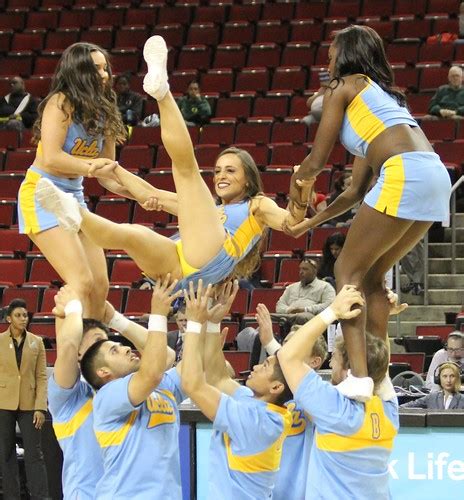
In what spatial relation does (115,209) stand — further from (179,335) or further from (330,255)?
(179,335)

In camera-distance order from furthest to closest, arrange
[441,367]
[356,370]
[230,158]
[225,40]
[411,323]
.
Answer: [225,40] < [411,323] < [441,367] < [230,158] < [356,370]

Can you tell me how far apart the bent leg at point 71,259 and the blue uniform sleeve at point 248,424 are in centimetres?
97

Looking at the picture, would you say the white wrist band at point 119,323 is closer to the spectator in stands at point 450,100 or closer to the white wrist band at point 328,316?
Result: the white wrist band at point 328,316

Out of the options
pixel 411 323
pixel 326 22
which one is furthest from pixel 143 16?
pixel 411 323

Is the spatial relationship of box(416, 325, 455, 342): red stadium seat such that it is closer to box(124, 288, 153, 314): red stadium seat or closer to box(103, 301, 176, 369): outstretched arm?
box(124, 288, 153, 314): red stadium seat

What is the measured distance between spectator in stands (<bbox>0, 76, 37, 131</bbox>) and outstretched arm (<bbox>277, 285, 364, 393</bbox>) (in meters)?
10.4

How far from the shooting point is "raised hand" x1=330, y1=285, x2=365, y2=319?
4.28 m

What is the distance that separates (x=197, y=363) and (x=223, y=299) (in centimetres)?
70

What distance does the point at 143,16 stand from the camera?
16.2 meters

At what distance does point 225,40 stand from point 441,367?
877 centimetres

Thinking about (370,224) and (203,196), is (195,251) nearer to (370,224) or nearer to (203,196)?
(203,196)

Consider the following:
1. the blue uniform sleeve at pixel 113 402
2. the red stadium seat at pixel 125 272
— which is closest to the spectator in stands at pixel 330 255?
the red stadium seat at pixel 125 272

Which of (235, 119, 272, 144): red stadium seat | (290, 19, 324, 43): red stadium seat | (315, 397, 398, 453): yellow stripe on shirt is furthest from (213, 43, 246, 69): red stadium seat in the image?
(315, 397, 398, 453): yellow stripe on shirt

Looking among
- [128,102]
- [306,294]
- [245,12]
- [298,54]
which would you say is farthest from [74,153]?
[245,12]
